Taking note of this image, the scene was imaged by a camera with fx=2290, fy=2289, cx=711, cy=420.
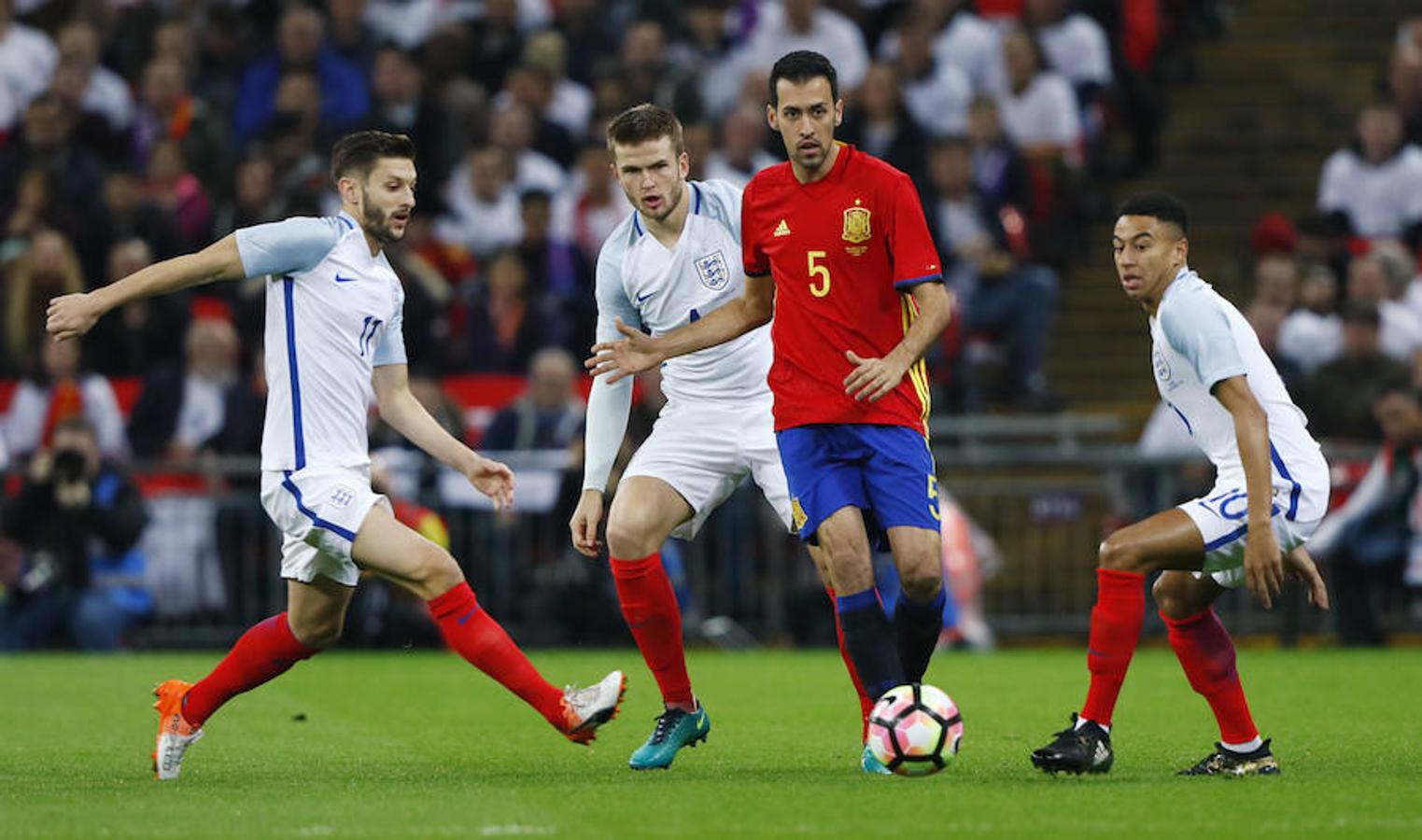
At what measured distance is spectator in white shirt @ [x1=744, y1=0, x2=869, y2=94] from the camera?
19562 mm

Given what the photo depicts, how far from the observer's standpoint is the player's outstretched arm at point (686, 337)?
8719 millimetres

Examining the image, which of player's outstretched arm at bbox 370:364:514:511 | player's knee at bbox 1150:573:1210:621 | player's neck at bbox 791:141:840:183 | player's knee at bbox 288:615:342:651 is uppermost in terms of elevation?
player's neck at bbox 791:141:840:183

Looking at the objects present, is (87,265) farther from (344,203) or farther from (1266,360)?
(1266,360)

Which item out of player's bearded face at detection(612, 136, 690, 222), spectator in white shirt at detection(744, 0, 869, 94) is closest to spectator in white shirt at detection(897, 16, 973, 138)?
spectator in white shirt at detection(744, 0, 869, 94)

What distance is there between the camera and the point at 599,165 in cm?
1798

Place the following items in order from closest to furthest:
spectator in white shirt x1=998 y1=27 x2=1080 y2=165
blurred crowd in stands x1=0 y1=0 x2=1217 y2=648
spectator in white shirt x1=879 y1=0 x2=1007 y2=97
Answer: blurred crowd in stands x1=0 y1=0 x2=1217 y2=648, spectator in white shirt x1=998 y1=27 x2=1080 y2=165, spectator in white shirt x1=879 y1=0 x2=1007 y2=97

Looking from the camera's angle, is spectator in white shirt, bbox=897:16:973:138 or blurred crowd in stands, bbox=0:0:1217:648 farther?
spectator in white shirt, bbox=897:16:973:138

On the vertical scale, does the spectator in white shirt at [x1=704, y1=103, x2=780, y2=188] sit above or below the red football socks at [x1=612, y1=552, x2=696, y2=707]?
above

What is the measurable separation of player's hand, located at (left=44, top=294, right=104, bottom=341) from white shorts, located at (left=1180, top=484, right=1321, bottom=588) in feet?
12.7

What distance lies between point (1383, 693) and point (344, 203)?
6.19m

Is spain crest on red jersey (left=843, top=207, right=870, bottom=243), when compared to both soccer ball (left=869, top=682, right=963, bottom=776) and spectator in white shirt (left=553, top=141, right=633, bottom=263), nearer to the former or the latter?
soccer ball (left=869, top=682, right=963, bottom=776)

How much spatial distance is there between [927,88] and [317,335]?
11.8 meters

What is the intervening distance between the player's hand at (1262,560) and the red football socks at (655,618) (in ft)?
7.86

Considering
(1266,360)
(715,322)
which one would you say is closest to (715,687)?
(715,322)
